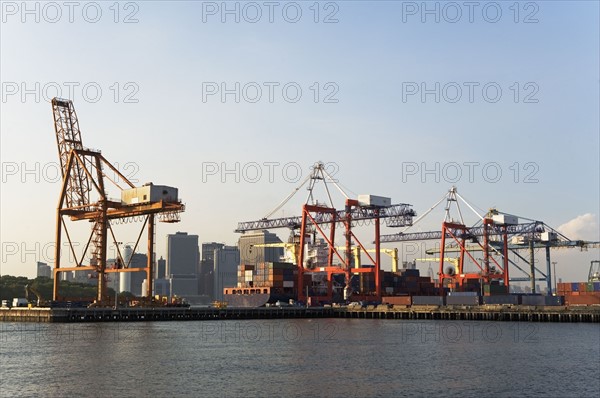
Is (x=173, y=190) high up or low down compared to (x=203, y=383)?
up

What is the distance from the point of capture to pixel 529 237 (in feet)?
499

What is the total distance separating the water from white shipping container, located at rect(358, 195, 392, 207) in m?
46.7

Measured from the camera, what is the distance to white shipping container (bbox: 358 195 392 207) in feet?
400

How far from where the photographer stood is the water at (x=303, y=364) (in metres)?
39.1

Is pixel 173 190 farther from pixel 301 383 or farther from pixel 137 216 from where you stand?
pixel 301 383

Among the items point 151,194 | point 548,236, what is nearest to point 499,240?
point 548,236

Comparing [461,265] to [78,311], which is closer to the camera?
[78,311]

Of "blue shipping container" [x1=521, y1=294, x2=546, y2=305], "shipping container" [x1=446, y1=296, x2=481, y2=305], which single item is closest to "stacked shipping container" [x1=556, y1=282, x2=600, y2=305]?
"blue shipping container" [x1=521, y1=294, x2=546, y2=305]

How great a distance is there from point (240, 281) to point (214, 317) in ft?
126

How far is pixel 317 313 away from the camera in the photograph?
119 m

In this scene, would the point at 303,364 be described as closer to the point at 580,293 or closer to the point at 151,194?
the point at 151,194

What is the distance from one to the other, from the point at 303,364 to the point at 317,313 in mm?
70697

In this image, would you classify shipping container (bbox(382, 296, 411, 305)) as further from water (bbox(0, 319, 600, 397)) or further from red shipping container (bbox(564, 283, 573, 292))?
water (bbox(0, 319, 600, 397))

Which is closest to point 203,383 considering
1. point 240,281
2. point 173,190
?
point 173,190
